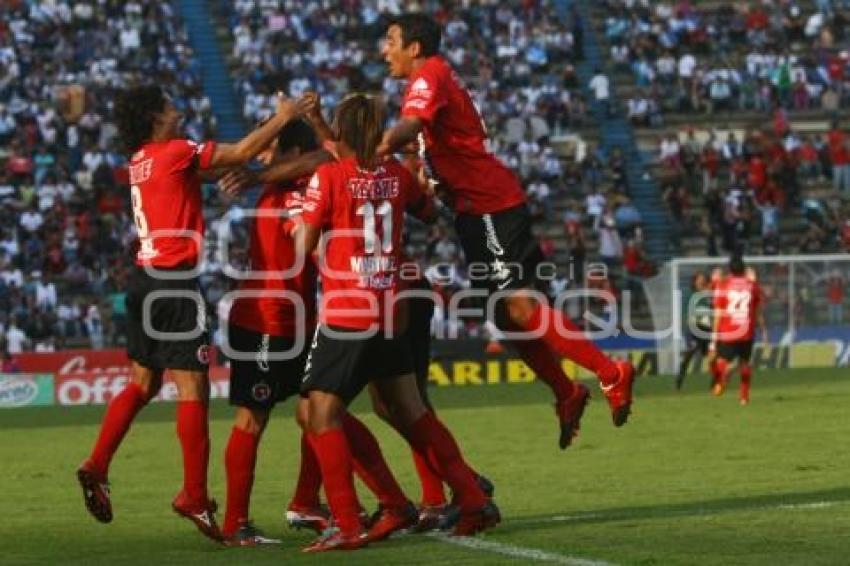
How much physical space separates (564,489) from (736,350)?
1387 centimetres

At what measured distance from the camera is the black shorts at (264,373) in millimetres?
12008

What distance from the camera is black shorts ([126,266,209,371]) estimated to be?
11.9m

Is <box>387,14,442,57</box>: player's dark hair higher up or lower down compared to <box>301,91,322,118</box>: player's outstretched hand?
higher up

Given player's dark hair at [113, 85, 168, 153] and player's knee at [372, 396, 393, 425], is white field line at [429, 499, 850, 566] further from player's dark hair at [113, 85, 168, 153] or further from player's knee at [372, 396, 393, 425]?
player's dark hair at [113, 85, 168, 153]

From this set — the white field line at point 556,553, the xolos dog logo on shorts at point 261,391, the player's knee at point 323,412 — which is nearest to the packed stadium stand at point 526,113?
the white field line at point 556,553

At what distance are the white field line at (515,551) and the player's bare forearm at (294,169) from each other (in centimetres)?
215

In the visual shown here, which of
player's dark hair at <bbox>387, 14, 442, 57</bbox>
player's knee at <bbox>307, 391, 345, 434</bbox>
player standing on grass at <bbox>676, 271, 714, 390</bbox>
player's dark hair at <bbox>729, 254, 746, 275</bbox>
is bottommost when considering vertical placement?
player standing on grass at <bbox>676, 271, 714, 390</bbox>

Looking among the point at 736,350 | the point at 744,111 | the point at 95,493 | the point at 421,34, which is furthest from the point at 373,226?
the point at 744,111

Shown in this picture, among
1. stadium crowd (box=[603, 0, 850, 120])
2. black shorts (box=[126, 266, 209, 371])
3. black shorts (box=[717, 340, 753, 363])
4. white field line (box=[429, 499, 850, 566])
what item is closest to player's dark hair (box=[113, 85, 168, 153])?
black shorts (box=[126, 266, 209, 371])

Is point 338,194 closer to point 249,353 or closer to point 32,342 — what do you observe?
point 249,353

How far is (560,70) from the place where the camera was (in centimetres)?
4812

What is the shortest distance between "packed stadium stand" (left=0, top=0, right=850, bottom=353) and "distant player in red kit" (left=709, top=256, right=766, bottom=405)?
962cm

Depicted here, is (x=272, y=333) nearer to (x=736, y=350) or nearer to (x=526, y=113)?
(x=736, y=350)

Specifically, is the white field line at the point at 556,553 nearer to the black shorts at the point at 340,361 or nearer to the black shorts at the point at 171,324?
the black shorts at the point at 340,361
